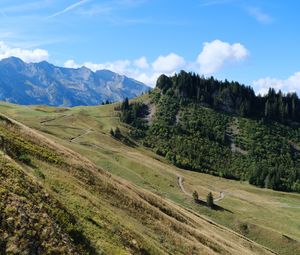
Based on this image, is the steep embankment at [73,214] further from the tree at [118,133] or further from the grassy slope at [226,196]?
the tree at [118,133]

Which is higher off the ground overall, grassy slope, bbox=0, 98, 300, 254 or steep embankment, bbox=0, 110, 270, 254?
steep embankment, bbox=0, 110, 270, 254

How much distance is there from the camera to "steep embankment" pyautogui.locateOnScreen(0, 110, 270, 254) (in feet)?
64.4

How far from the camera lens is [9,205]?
19.9 m

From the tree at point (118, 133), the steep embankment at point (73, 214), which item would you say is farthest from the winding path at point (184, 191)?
Result: the steep embankment at point (73, 214)

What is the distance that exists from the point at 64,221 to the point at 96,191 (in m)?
16.8

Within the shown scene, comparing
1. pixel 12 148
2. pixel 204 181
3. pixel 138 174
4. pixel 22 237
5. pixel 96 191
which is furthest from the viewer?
pixel 204 181

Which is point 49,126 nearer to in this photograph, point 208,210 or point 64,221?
point 208,210

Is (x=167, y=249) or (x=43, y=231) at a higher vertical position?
(x=43, y=231)

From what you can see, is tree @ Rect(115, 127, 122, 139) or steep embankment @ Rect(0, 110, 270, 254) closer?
steep embankment @ Rect(0, 110, 270, 254)

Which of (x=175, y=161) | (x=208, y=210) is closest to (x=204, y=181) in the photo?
(x=175, y=161)

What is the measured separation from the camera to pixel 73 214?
26.0m

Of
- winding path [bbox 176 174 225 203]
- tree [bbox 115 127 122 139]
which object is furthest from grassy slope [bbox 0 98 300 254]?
tree [bbox 115 127 122 139]

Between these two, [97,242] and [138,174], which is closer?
[97,242]

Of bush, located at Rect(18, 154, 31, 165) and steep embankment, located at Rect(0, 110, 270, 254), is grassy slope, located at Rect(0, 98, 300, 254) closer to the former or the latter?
steep embankment, located at Rect(0, 110, 270, 254)
